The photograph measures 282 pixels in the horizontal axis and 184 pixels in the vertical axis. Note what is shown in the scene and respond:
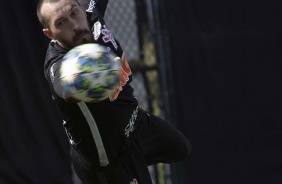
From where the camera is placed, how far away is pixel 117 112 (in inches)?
198

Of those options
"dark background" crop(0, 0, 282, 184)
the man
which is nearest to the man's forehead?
the man

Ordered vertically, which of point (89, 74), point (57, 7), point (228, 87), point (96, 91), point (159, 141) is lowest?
point (228, 87)

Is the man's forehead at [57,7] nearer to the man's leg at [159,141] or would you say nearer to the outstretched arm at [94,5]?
the outstretched arm at [94,5]

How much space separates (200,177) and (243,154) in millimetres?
428

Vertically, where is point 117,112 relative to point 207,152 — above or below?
above

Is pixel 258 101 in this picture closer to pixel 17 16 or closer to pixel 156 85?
pixel 156 85

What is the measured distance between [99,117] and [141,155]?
1.55 ft

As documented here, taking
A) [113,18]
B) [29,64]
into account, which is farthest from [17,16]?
[113,18]

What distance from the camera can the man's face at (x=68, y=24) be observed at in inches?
194

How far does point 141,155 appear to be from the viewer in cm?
523

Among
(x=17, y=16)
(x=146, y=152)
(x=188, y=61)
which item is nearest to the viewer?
(x=146, y=152)

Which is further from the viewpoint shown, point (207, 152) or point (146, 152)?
point (207, 152)

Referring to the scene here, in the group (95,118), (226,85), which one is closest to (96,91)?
(95,118)

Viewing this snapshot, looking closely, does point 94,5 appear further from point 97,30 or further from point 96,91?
point 96,91
